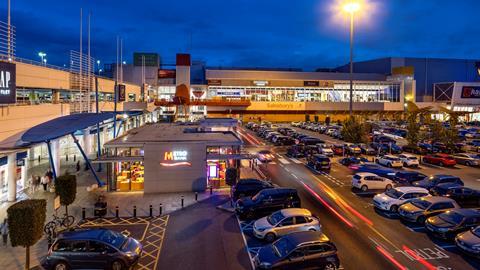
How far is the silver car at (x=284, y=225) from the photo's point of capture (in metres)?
15.3

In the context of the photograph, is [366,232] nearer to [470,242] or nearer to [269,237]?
[470,242]

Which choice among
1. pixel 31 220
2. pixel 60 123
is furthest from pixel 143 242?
pixel 60 123

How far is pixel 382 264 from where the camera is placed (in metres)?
13.1

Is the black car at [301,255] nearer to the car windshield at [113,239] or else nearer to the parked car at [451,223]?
the car windshield at [113,239]

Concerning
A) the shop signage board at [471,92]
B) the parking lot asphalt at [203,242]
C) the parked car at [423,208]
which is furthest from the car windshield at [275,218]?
the shop signage board at [471,92]

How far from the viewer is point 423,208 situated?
1789 centimetres

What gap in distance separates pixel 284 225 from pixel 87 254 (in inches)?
332

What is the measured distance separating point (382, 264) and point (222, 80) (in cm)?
7796

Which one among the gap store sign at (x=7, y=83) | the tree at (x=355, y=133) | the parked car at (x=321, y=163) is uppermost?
the gap store sign at (x=7, y=83)

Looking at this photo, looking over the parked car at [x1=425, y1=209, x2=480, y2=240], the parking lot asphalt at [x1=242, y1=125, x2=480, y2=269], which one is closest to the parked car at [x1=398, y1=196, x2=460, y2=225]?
the parking lot asphalt at [x1=242, y1=125, x2=480, y2=269]

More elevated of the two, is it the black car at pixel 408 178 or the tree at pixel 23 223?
the tree at pixel 23 223

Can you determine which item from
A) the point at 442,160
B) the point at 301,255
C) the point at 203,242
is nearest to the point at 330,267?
the point at 301,255

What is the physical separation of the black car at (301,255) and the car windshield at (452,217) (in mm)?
7627

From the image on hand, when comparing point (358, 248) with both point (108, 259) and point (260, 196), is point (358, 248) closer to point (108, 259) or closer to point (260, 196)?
point (260, 196)
